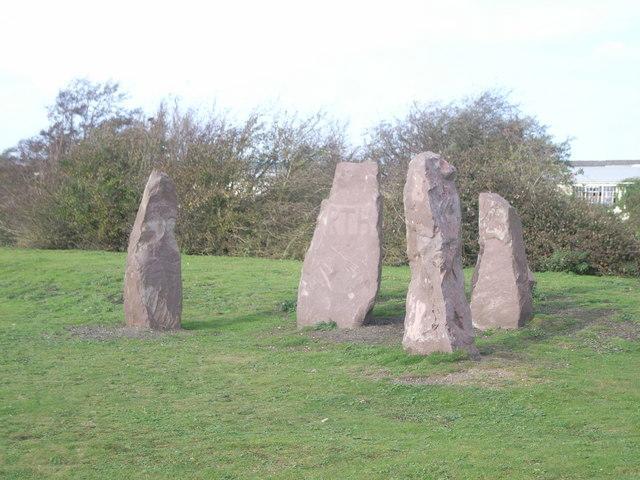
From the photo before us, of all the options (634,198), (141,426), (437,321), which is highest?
(634,198)

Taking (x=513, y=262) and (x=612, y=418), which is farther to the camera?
(x=513, y=262)

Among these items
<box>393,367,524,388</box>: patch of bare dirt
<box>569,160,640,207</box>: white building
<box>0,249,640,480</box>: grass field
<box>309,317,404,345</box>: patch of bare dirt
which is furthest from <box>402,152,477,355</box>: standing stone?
<box>569,160,640,207</box>: white building

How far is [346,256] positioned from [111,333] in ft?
12.0

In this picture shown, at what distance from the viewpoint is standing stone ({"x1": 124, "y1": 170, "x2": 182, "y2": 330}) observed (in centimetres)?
1362

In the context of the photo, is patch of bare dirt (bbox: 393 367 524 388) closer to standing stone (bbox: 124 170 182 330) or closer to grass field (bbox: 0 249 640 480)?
grass field (bbox: 0 249 640 480)

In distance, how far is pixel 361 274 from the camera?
13.4 m

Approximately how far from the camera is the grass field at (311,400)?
23.1 feet

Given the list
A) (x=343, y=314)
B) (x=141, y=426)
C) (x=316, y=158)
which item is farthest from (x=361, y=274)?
(x=316, y=158)

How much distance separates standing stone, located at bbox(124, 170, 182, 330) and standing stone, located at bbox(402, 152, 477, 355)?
14.4ft

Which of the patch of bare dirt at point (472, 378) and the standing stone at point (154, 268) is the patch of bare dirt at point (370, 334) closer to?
the patch of bare dirt at point (472, 378)

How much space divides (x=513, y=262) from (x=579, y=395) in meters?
4.32

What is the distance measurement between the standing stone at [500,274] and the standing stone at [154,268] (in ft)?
14.9

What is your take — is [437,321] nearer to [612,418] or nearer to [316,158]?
[612,418]

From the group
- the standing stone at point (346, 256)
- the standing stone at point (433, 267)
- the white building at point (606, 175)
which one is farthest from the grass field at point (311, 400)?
the white building at point (606, 175)
